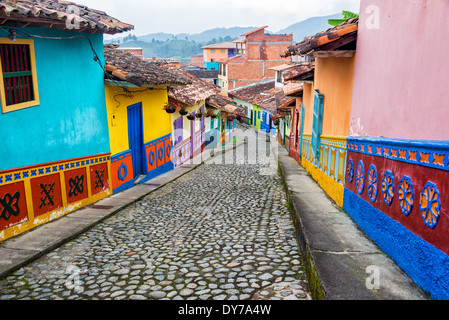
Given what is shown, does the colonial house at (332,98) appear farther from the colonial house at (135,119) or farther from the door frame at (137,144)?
the door frame at (137,144)

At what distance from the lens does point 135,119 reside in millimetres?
11086

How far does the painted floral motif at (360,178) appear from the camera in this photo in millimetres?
5508

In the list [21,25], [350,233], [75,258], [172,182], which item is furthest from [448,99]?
[172,182]

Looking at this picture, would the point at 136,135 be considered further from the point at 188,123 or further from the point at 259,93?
the point at 259,93

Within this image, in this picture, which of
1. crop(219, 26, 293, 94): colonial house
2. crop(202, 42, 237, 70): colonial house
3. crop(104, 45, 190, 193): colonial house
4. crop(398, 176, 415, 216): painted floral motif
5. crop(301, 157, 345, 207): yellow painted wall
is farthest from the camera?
crop(202, 42, 237, 70): colonial house

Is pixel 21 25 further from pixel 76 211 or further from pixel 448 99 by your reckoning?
pixel 448 99

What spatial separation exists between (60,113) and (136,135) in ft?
12.7

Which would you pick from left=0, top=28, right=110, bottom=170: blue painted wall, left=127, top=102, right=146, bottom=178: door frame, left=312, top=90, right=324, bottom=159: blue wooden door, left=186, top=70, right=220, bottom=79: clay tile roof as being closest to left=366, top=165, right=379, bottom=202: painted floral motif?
left=312, top=90, right=324, bottom=159: blue wooden door

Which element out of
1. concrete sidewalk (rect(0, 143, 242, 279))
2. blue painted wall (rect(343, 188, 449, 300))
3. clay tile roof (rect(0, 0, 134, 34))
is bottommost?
concrete sidewalk (rect(0, 143, 242, 279))

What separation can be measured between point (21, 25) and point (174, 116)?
965 cm

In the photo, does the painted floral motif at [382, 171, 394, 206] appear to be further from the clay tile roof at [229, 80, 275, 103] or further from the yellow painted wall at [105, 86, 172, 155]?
the clay tile roof at [229, 80, 275, 103]

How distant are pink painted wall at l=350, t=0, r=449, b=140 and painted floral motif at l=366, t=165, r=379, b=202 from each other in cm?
53

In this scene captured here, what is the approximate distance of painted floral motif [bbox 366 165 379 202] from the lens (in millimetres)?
4923

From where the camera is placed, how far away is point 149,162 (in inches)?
486
